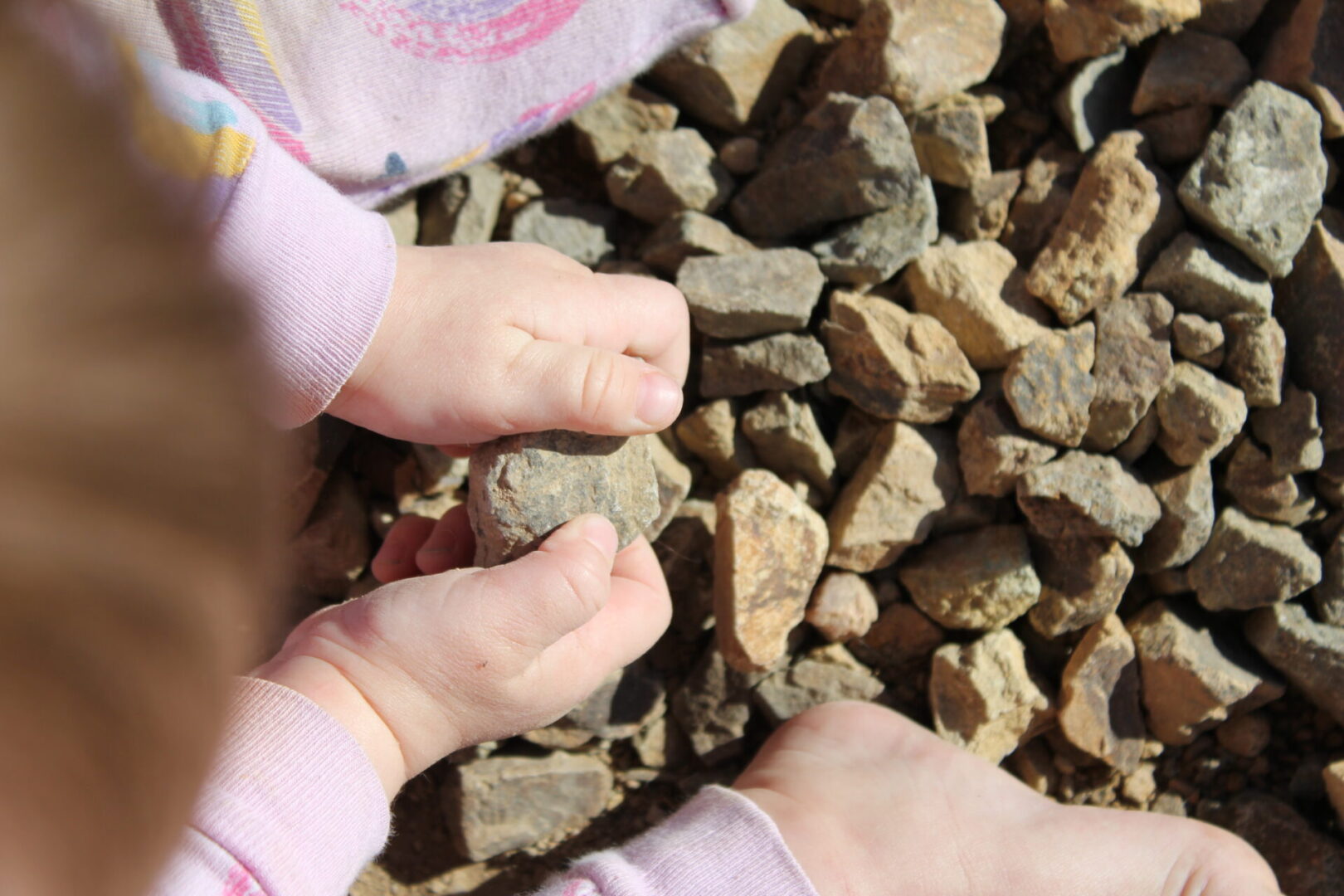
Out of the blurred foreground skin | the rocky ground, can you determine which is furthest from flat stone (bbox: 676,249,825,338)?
the blurred foreground skin

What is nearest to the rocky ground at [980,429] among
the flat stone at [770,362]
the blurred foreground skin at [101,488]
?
the flat stone at [770,362]

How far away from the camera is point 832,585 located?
141cm

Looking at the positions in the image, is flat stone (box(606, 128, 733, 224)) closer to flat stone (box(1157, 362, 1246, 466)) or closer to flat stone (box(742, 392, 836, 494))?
flat stone (box(742, 392, 836, 494))

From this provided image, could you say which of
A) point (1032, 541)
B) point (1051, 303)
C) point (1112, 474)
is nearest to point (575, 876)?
point (1032, 541)

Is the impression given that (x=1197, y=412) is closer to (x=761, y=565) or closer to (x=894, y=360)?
(x=894, y=360)

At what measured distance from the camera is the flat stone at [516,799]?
136cm

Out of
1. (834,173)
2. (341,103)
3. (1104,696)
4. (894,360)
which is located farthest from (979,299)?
(341,103)

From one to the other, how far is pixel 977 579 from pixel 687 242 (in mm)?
623

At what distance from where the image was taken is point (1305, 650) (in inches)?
53.1

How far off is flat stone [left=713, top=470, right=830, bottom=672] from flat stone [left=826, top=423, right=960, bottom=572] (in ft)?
0.16

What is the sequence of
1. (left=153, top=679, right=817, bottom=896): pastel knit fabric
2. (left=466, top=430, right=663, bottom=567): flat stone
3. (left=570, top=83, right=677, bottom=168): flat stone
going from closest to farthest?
(left=153, top=679, right=817, bottom=896): pastel knit fabric → (left=466, top=430, right=663, bottom=567): flat stone → (left=570, top=83, right=677, bottom=168): flat stone

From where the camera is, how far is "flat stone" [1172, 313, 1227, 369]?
132cm

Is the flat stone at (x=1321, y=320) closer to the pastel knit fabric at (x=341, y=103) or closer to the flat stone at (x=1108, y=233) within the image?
the flat stone at (x=1108, y=233)

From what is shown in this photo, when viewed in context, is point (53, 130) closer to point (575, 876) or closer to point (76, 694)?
point (76, 694)
